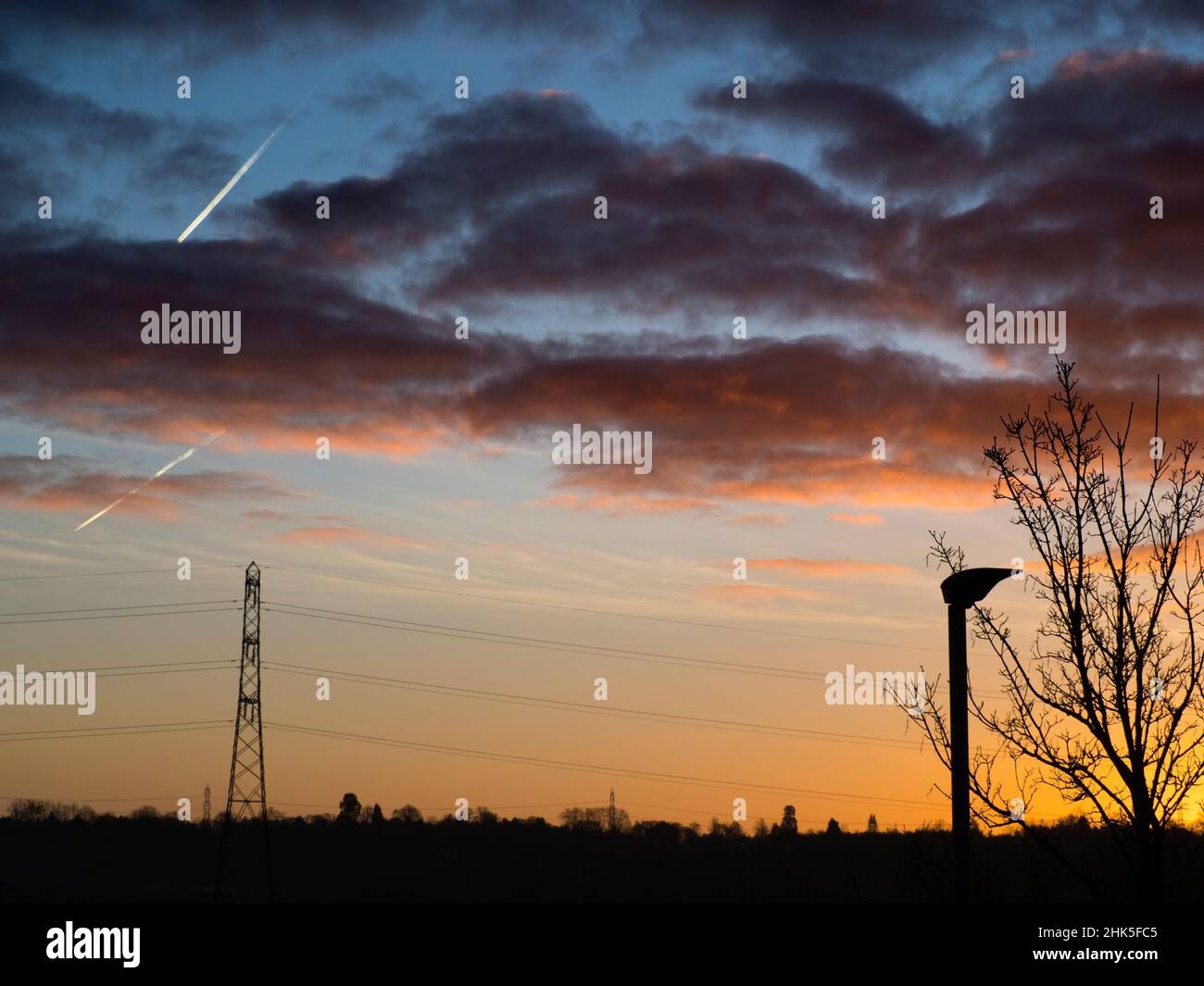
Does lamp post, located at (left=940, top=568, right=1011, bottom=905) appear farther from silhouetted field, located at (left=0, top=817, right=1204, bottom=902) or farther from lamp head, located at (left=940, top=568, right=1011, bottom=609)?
silhouetted field, located at (left=0, top=817, right=1204, bottom=902)

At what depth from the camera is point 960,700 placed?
16.3 metres

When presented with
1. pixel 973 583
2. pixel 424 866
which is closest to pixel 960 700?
pixel 973 583

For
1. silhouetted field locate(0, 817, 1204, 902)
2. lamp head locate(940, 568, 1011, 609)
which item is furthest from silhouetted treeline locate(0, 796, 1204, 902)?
lamp head locate(940, 568, 1011, 609)

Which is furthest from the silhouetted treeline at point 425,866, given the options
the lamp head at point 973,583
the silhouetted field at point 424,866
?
the lamp head at point 973,583

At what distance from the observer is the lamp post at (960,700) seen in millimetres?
15883

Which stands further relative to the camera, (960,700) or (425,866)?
(425,866)

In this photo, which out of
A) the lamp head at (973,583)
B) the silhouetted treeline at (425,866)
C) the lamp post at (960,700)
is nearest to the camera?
the lamp post at (960,700)

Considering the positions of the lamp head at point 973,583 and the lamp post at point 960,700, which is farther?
the lamp head at point 973,583

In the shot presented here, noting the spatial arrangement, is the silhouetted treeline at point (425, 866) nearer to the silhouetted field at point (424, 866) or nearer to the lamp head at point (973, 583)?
the silhouetted field at point (424, 866)

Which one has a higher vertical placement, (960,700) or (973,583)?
(973,583)

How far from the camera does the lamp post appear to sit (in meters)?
15.9

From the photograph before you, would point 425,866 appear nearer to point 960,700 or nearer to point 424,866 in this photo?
point 424,866
